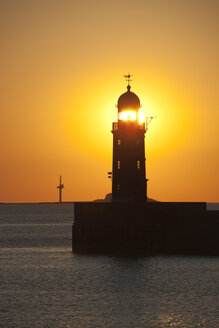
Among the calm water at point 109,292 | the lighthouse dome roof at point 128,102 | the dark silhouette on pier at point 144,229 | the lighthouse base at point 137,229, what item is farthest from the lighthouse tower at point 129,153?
the calm water at point 109,292

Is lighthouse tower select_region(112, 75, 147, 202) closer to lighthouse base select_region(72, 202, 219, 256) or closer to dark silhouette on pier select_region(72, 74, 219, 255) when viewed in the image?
dark silhouette on pier select_region(72, 74, 219, 255)

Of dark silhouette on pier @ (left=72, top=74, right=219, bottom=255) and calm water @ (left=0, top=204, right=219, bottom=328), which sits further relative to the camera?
dark silhouette on pier @ (left=72, top=74, right=219, bottom=255)

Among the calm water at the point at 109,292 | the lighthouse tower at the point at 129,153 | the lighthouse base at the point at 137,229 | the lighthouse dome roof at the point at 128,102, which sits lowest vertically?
the calm water at the point at 109,292

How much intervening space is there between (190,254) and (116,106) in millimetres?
16022

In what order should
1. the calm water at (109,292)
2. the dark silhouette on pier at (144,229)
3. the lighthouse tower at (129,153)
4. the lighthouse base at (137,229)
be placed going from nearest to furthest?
the calm water at (109,292), the dark silhouette on pier at (144,229), the lighthouse base at (137,229), the lighthouse tower at (129,153)

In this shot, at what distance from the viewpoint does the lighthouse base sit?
52.1 meters

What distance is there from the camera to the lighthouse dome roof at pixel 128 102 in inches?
2356

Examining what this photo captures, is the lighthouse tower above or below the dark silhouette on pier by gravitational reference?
above

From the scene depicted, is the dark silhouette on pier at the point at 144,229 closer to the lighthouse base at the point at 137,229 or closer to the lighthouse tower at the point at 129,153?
the lighthouse base at the point at 137,229

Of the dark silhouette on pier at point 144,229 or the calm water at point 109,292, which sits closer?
the calm water at point 109,292

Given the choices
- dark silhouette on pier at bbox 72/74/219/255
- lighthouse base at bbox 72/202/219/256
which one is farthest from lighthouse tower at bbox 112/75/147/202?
lighthouse base at bbox 72/202/219/256

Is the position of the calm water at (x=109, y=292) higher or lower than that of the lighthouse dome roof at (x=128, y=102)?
lower

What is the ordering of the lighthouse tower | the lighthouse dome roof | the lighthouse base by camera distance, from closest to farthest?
the lighthouse base
the lighthouse tower
the lighthouse dome roof

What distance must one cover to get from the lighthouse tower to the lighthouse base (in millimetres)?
5994
